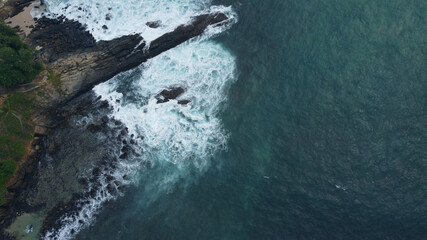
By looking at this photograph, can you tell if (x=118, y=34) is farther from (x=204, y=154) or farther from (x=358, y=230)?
(x=358, y=230)

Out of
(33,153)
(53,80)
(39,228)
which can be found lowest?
(39,228)

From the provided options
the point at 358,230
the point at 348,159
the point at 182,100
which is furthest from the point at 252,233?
the point at 182,100

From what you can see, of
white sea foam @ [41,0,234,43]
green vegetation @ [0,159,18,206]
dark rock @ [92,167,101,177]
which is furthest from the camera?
white sea foam @ [41,0,234,43]

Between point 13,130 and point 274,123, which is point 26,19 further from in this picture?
point 274,123

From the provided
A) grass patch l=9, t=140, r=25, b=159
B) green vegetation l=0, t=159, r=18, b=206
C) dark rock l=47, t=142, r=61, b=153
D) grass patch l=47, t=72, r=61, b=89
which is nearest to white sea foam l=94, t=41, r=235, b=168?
grass patch l=47, t=72, r=61, b=89

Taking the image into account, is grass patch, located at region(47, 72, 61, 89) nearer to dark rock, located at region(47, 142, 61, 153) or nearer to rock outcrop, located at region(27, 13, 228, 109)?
rock outcrop, located at region(27, 13, 228, 109)

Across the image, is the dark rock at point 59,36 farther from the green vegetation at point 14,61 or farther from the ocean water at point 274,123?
the green vegetation at point 14,61

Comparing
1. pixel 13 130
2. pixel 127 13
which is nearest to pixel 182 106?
pixel 127 13
